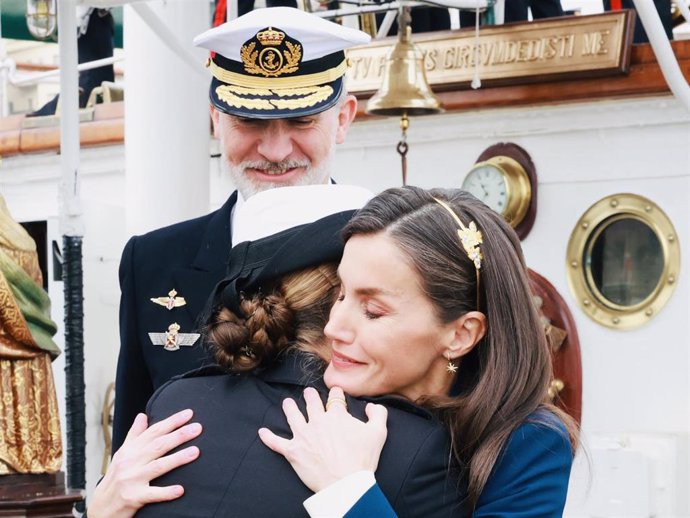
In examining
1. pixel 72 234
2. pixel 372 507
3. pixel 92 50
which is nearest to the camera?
pixel 372 507

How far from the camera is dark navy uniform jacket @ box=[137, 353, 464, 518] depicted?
5.40 feet

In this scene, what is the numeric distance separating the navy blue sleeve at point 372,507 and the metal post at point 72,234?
10.6 ft

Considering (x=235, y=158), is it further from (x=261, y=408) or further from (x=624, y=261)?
(x=624, y=261)

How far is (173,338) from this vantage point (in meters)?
2.54

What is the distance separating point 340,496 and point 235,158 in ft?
3.44

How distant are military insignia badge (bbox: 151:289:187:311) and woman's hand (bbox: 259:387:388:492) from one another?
0.91m

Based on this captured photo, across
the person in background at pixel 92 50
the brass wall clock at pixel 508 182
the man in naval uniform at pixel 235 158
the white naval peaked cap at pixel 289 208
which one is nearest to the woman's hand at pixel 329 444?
the white naval peaked cap at pixel 289 208

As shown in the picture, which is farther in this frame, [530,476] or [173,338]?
[173,338]

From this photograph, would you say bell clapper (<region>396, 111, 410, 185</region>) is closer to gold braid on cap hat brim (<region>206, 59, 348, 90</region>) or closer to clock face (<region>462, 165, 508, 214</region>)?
clock face (<region>462, 165, 508, 214</region>)

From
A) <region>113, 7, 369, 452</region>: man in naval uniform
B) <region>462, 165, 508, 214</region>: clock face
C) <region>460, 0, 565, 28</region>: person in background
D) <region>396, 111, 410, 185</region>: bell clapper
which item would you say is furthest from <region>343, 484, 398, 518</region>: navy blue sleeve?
<region>460, 0, 565, 28</region>: person in background

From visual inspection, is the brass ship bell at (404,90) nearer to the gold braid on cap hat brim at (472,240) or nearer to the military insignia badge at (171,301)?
the military insignia badge at (171,301)

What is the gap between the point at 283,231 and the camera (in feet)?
6.18

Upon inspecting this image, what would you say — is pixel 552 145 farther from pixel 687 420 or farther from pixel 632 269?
pixel 687 420

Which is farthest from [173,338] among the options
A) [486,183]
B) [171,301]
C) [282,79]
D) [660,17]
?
[660,17]
